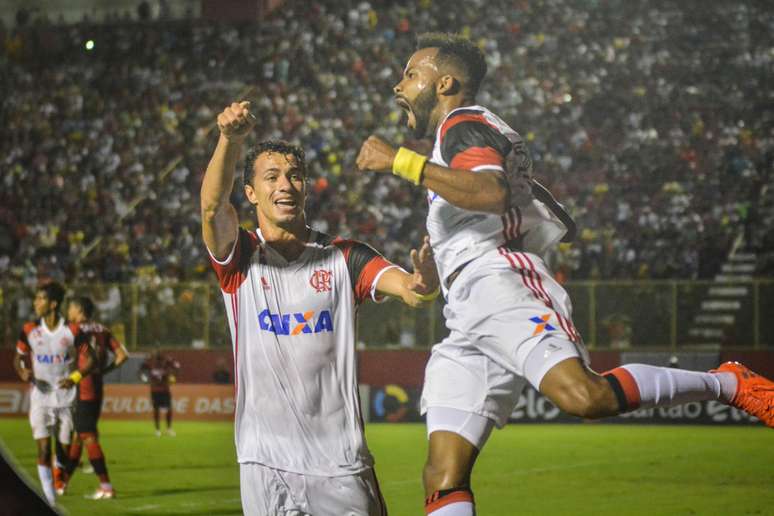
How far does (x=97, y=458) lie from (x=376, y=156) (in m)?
5.47

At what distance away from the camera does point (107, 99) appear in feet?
63.3

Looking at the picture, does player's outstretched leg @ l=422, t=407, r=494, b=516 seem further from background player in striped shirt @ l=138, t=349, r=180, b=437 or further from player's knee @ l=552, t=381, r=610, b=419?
background player in striped shirt @ l=138, t=349, r=180, b=437

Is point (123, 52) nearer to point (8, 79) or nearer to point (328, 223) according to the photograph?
point (8, 79)

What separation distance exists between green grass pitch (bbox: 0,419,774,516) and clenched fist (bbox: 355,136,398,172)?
479 cm

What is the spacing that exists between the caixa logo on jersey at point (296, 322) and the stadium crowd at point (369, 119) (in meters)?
10.0

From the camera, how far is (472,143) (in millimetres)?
4242

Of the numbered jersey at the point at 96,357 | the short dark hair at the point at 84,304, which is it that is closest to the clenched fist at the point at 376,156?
the numbered jersey at the point at 96,357

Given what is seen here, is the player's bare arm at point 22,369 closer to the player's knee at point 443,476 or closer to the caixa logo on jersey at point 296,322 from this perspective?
the caixa logo on jersey at point 296,322

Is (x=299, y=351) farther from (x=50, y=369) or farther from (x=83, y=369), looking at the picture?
(x=50, y=369)

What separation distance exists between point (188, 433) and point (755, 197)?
7818 mm

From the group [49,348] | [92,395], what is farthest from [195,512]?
[49,348]

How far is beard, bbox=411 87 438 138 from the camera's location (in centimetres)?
465

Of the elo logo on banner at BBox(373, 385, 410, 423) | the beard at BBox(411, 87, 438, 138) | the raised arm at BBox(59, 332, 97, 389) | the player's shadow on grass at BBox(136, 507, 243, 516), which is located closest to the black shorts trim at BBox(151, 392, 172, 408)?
the elo logo on banner at BBox(373, 385, 410, 423)

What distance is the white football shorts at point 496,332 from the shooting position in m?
4.09
